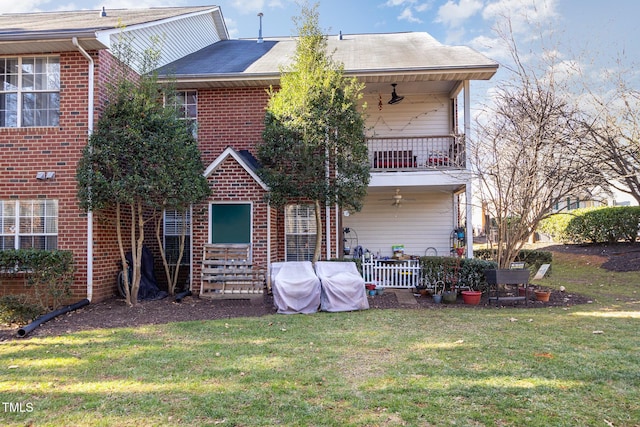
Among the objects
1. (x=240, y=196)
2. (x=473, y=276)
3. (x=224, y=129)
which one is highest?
(x=224, y=129)

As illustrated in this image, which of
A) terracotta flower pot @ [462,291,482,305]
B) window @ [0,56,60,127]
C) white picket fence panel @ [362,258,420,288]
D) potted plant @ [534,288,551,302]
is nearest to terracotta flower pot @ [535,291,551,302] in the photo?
potted plant @ [534,288,551,302]

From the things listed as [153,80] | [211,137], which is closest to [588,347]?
[153,80]

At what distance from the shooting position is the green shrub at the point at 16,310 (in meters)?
7.04

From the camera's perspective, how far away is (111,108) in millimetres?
8383

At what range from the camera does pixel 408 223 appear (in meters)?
13.5

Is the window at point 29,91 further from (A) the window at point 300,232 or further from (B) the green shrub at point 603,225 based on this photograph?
(B) the green shrub at point 603,225

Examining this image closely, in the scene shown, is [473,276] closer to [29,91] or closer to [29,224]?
[29,224]

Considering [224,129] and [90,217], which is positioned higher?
[224,129]

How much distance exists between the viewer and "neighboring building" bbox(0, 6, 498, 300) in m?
8.95

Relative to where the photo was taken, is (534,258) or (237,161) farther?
(534,258)

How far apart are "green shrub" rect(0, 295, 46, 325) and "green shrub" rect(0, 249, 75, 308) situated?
49cm

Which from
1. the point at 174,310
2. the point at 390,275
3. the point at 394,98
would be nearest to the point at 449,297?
the point at 390,275

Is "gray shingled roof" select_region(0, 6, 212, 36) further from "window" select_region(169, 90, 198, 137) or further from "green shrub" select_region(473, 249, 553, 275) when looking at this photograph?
"green shrub" select_region(473, 249, 553, 275)

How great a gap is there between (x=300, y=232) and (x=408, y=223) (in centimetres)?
414
